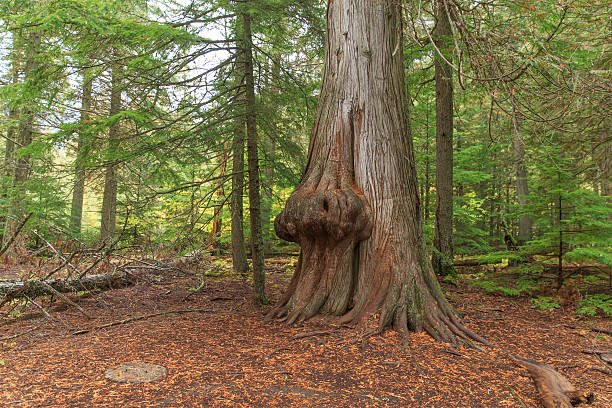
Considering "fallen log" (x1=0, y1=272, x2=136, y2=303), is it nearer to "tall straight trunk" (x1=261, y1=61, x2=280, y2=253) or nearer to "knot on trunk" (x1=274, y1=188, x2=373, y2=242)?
"tall straight trunk" (x1=261, y1=61, x2=280, y2=253)

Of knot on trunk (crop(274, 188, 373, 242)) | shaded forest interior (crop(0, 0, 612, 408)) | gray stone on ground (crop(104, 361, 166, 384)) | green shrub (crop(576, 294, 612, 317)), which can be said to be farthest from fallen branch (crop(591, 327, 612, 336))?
gray stone on ground (crop(104, 361, 166, 384))

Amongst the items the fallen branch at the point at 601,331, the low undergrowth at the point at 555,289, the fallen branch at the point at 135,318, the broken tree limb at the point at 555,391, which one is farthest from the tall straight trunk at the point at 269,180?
the fallen branch at the point at 601,331

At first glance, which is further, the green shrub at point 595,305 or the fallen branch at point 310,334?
Answer: the green shrub at point 595,305

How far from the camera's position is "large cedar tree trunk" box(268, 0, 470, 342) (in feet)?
15.0

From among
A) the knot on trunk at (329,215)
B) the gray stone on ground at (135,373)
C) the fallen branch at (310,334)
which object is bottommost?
the gray stone on ground at (135,373)

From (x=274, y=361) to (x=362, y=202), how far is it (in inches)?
86.6

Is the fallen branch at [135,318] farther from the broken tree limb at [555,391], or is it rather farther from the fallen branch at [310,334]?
the broken tree limb at [555,391]

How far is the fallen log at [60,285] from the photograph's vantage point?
5223mm

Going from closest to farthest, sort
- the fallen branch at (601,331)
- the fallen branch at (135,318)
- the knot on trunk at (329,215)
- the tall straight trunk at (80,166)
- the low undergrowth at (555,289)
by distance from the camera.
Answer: the knot on trunk at (329,215)
the fallen branch at (135,318)
the fallen branch at (601,331)
the tall straight trunk at (80,166)
the low undergrowth at (555,289)

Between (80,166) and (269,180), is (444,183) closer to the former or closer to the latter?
(269,180)

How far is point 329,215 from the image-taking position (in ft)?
14.9

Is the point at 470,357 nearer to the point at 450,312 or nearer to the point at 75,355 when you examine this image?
the point at 450,312

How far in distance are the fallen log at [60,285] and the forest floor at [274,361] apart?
1.33ft

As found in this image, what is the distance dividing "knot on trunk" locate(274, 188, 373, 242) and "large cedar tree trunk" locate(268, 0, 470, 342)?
13 mm
